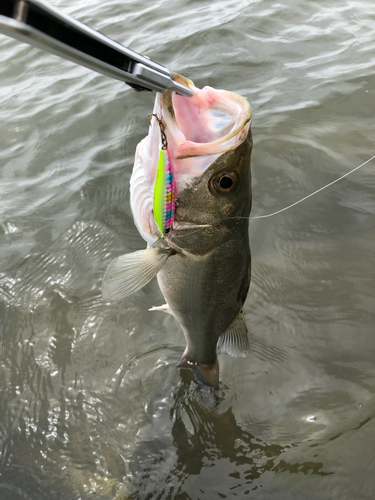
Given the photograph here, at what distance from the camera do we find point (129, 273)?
6.74ft

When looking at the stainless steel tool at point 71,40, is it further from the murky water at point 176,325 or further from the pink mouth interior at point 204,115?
the murky water at point 176,325

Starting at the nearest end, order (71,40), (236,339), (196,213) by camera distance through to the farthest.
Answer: (71,40) < (196,213) < (236,339)

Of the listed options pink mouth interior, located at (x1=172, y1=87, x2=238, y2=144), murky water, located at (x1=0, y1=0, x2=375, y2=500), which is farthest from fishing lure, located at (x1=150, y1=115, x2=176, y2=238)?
murky water, located at (x1=0, y1=0, x2=375, y2=500)

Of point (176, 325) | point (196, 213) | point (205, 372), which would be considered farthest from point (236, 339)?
point (196, 213)

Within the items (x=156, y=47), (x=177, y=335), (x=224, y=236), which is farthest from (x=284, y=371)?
(x=156, y=47)

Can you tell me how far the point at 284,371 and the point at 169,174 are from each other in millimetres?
2018

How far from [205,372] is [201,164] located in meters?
1.66

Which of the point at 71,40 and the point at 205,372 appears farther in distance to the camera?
the point at 205,372

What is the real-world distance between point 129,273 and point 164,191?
19.2 inches

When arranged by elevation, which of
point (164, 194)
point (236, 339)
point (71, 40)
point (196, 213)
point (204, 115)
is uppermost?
point (71, 40)

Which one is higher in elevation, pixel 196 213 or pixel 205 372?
pixel 196 213

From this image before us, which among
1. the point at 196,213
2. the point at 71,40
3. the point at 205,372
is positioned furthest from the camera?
the point at 205,372

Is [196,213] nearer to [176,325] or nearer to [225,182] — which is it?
[225,182]

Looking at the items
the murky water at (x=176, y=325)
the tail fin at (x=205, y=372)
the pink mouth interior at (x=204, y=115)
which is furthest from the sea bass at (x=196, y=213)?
the murky water at (x=176, y=325)
